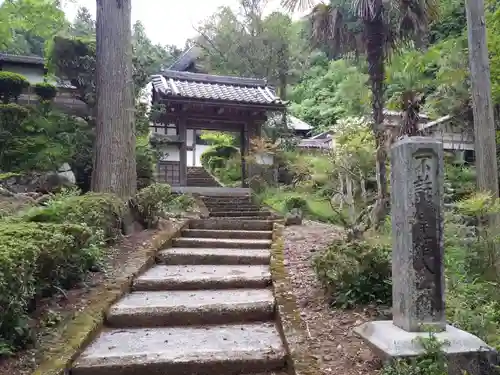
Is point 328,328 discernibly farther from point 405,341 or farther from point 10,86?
point 10,86

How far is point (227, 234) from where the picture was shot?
7141 mm

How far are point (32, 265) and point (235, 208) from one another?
27.2 ft

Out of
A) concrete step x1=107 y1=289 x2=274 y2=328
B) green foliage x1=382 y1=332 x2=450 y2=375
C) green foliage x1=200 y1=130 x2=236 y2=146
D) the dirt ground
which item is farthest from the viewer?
green foliage x1=200 y1=130 x2=236 y2=146

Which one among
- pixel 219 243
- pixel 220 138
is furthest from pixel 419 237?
pixel 220 138

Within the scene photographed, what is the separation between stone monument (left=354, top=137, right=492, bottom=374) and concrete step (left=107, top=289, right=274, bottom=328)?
118 centimetres

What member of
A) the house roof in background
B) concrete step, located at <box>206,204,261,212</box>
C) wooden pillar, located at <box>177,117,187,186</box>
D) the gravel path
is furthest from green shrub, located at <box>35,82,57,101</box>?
the gravel path

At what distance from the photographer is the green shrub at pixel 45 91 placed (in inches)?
412

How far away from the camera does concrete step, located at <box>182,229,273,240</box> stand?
710cm

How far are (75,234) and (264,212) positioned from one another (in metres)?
6.75

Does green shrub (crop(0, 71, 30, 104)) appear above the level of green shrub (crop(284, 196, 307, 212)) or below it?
above

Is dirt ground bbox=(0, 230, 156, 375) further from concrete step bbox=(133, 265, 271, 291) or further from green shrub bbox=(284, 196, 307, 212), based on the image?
green shrub bbox=(284, 196, 307, 212)

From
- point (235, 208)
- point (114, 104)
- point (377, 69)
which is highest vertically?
point (377, 69)

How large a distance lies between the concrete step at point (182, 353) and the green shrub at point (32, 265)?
0.52 meters

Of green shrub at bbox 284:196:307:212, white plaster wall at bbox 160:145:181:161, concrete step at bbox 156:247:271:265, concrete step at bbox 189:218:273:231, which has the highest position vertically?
white plaster wall at bbox 160:145:181:161
